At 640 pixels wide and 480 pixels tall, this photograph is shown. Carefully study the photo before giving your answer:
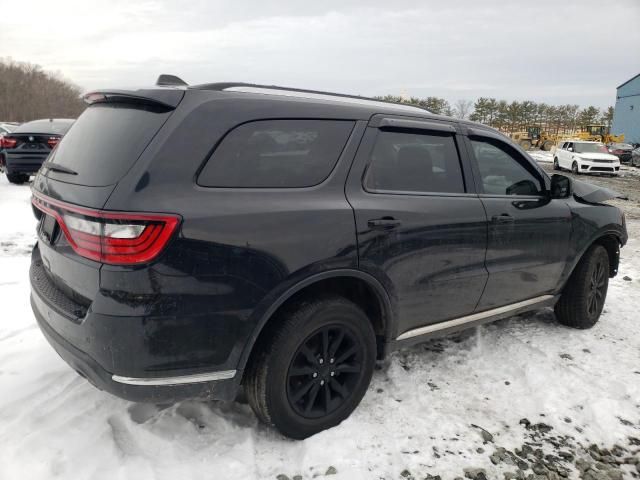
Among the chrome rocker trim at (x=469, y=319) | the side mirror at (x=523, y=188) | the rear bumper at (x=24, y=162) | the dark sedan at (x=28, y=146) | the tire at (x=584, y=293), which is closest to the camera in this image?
the chrome rocker trim at (x=469, y=319)

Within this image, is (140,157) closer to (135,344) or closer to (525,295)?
(135,344)

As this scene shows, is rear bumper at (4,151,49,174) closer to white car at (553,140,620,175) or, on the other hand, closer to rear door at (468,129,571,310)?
rear door at (468,129,571,310)

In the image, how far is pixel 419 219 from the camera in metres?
2.84

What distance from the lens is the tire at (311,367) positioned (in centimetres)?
240

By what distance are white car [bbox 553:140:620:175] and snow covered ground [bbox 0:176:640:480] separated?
2093 cm

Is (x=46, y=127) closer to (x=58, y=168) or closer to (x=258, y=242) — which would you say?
(x=58, y=168)

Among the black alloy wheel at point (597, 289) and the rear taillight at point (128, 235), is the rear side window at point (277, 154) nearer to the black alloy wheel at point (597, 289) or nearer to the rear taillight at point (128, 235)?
the rear taillight at point (128, 235)

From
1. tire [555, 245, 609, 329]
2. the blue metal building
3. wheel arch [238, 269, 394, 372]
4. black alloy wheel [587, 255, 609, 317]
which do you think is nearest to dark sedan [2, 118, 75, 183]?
wheel arch [238, 269, 394, 372]

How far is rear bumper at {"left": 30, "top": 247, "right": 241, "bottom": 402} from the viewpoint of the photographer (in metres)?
2.04

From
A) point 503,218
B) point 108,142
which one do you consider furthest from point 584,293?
point 108,142

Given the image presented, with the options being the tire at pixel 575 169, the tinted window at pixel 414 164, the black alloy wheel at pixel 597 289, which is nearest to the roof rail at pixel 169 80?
the tinted window at pixel 414 164

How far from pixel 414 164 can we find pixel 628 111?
55.5 m

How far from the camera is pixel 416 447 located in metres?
2.62

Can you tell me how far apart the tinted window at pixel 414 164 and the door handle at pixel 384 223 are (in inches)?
7.2
